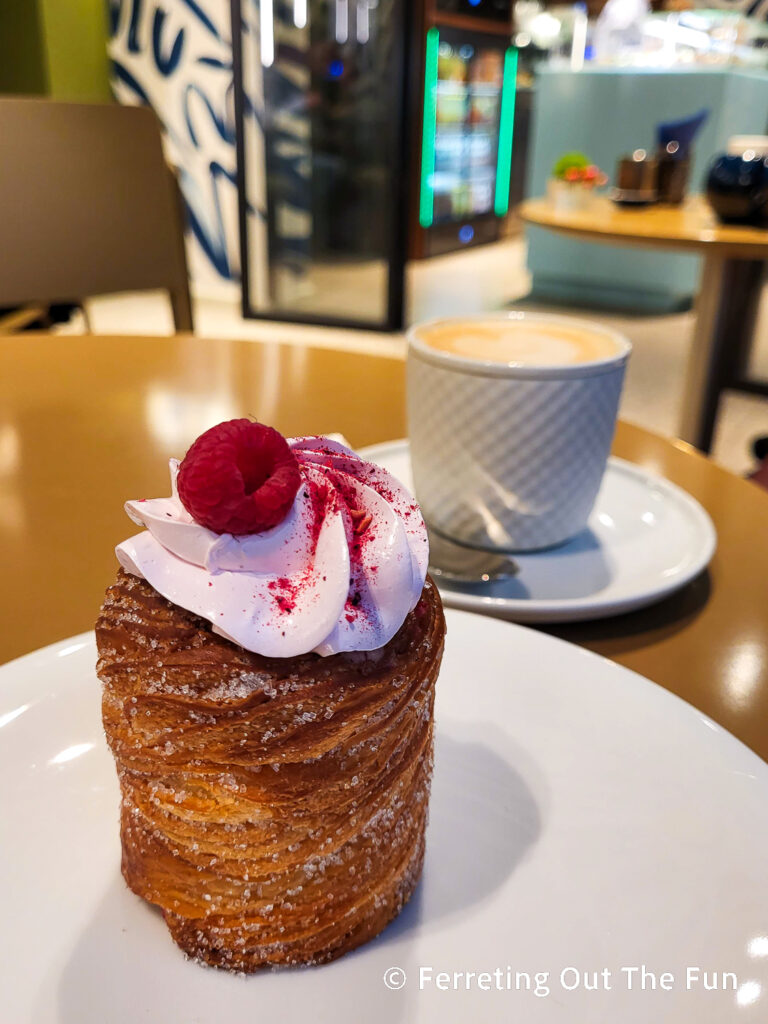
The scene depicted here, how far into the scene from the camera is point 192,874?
1.52 ft

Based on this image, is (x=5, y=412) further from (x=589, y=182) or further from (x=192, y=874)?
(x=589, y=182)

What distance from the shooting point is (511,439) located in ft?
2.43

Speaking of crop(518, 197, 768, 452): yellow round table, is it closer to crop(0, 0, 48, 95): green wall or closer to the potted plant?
the potted plant

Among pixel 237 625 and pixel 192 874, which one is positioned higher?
pixel 237 625

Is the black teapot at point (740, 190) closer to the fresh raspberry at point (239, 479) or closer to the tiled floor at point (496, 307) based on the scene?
the tiled floor at point (496, 307)

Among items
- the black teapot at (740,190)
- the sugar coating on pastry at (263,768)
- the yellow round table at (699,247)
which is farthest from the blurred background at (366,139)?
the sugar coating on pastry at (263,768)

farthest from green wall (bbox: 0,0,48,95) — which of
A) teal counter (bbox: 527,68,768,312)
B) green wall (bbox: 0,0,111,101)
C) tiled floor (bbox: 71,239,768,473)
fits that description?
teal counter (bbox: 527,68,768,312)

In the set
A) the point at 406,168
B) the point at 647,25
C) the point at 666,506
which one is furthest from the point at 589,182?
the point at 647,25

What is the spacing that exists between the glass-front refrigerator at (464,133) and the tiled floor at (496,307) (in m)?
0.39

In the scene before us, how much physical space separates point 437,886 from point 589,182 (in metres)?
2.94

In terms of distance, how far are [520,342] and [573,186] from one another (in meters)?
2.29

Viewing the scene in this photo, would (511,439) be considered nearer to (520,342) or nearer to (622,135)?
(520,342)

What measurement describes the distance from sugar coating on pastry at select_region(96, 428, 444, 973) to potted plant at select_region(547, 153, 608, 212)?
2.41m

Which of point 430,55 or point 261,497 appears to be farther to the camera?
point 430,55
